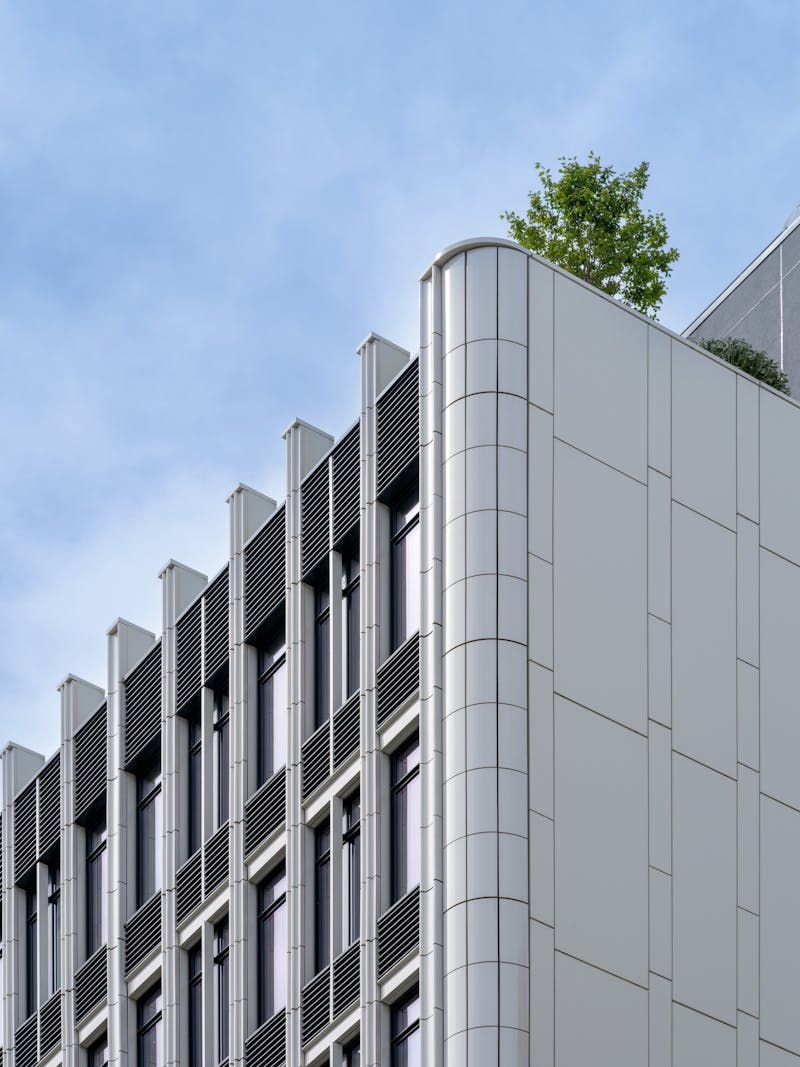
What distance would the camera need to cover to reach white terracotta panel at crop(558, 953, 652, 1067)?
3734cm

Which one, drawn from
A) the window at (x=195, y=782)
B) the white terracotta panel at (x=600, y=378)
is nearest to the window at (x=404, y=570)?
the white terracotta panel at (x=600, y=378)

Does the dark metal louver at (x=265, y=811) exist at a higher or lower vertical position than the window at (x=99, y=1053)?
higher

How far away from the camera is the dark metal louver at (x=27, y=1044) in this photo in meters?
52.9

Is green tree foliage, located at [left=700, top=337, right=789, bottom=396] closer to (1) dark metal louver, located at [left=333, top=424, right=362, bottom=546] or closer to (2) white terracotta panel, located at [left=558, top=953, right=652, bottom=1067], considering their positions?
(1) dark metal louver, located at [left=333, top=424, right=362, bottom=546]

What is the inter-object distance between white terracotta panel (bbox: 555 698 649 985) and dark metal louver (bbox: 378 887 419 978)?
2308mm

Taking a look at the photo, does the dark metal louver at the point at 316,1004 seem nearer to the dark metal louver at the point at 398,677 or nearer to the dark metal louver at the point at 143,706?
the dark metal louver at the point at 398,677

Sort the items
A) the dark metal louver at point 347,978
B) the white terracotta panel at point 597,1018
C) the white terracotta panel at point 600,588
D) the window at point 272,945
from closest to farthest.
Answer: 1. the white terracotta panel at point 597,1018
2. the white terracotta panel at point 600,588
3. the dark metal louver at point 347,978
4. the window at point 272,945

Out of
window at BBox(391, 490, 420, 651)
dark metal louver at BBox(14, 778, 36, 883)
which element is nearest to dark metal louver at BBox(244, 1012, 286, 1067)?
window at BBox(391, 490, 420, 651)

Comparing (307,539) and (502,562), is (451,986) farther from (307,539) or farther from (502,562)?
(307,539)

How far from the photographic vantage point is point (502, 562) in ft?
130

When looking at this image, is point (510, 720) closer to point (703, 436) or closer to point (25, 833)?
point (703, 436)

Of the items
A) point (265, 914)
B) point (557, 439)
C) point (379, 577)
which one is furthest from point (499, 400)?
point (265, 914)

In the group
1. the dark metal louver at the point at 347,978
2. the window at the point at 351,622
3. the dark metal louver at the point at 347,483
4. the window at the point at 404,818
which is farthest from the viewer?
the dark metal louver at the point at 347,483

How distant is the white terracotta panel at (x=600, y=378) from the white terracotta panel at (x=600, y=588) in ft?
1.15
